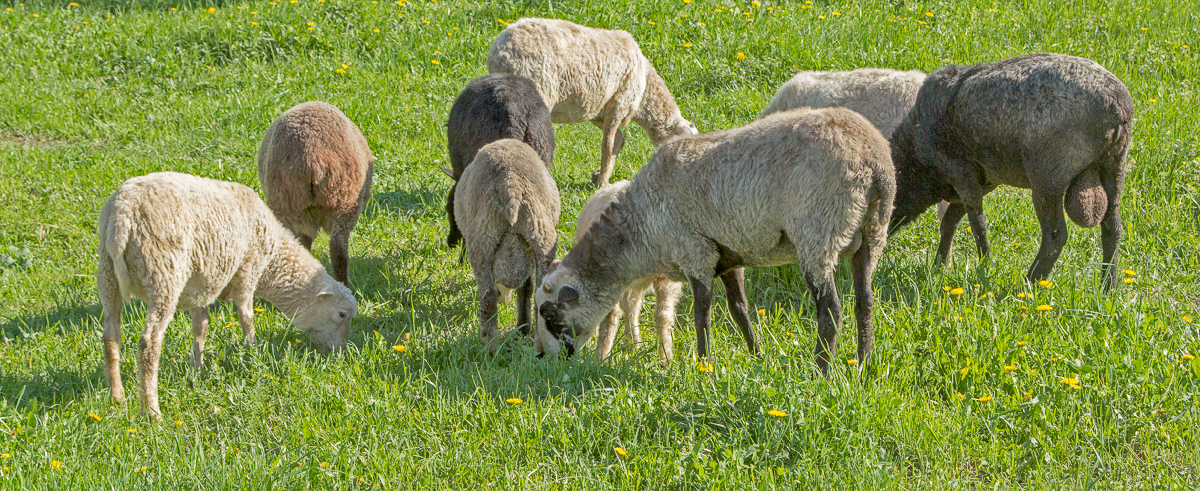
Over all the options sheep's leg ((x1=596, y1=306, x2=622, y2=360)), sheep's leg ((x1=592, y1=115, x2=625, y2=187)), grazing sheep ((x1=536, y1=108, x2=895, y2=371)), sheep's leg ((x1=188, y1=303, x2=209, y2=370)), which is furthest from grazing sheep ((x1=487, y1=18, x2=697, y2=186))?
sheep's leg ((x1=188, y1=303, x2=209, y2=370))

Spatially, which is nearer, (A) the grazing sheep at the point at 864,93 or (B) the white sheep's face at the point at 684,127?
(A) the grazing sheep at the point at 864,93

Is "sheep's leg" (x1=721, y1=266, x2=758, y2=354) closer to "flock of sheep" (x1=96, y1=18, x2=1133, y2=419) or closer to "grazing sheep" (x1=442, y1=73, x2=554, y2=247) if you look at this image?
"flock of sheep" (x1=96, y1=18, x2=1133, y2=419)

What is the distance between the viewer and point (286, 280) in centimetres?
568

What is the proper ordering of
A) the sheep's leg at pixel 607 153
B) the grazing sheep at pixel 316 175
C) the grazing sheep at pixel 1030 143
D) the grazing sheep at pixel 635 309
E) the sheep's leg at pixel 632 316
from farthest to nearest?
1. the sheep's leg at pixel 607 153
2. the grazing sheep at pixel 316 175
3. the sheep's leg at pixel 632 316
4. the grazing sheep at pixel 635 309
5. the grazing sheep at pixel 1030 143

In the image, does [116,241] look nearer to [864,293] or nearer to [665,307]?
[665,307]

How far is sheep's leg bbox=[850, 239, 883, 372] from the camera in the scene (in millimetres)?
4812

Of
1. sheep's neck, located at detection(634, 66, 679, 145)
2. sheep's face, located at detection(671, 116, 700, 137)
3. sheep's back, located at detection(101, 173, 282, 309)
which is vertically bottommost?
sheep's face, located at detection(671, 116, 700, 137)

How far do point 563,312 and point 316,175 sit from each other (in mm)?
2021

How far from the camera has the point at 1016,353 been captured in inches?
183

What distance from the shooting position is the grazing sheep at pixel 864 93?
280 inches

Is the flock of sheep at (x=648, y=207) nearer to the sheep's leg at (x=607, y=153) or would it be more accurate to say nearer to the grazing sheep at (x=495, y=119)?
the grazing sheep at (x=495, y=119)

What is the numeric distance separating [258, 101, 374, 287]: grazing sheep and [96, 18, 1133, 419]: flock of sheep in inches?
0.6

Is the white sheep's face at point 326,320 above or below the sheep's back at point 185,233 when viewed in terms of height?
below

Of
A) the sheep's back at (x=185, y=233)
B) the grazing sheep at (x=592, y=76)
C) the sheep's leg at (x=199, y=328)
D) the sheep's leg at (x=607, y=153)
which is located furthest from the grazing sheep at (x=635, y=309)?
the sheep's leg at (x=607, y=153)
